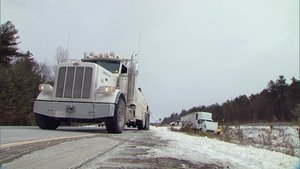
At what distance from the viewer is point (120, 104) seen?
51.2 ft

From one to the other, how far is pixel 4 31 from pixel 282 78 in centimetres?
7735

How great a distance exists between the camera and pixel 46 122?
1608 cm

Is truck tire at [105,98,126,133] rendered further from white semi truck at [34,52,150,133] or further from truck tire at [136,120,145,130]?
truck tire at [136,120,145,130]

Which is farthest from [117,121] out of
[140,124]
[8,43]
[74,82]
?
[8,43]

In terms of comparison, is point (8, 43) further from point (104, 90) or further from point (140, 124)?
point (104, 90)

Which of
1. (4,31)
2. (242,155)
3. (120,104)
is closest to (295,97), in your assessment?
(4,31)

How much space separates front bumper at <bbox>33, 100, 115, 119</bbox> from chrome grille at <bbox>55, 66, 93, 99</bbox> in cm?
36

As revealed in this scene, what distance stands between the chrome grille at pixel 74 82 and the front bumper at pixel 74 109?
363 millimetres

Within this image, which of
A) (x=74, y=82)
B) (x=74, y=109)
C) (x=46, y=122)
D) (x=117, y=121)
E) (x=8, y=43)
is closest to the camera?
(x=74, y=109)

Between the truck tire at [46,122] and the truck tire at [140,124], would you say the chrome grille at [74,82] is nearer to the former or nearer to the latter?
the truck tire at [46,122]

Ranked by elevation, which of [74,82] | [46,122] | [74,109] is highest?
[74,82]

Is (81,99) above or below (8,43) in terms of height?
below

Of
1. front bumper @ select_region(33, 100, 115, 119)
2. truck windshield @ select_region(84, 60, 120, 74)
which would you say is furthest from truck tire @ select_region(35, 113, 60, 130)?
truck windshield @ select_region(84, 60, 120, 74)

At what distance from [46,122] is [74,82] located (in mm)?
1967
